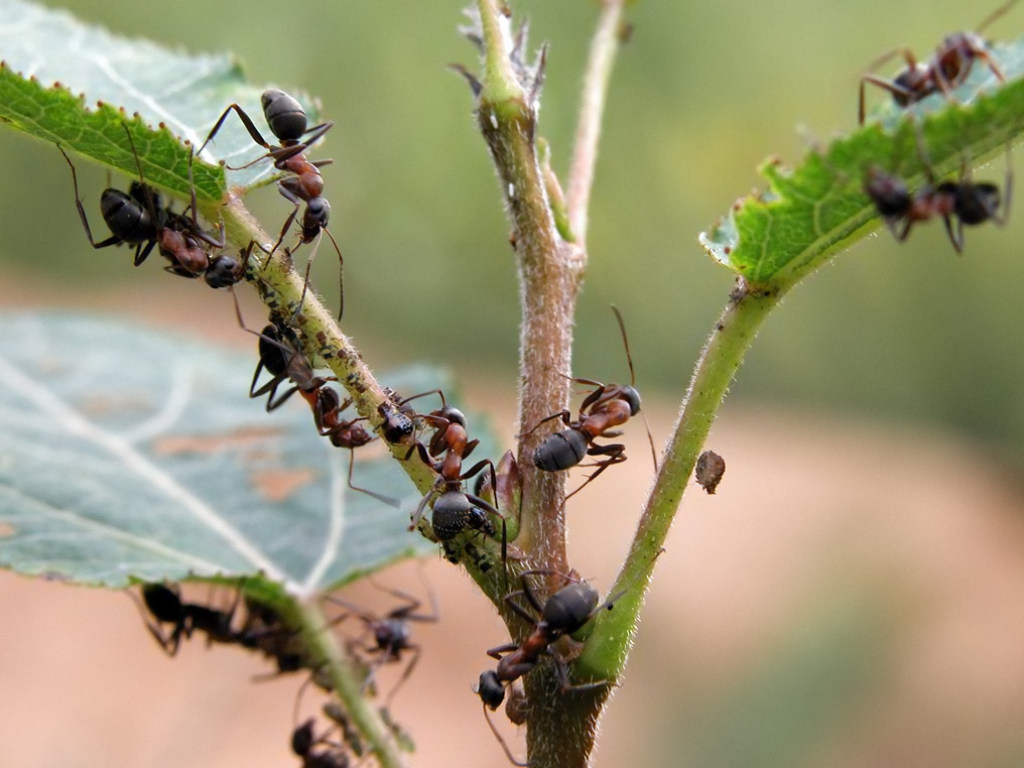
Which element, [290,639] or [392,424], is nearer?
[392,424]

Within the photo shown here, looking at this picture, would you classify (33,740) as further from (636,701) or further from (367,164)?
(367,164)

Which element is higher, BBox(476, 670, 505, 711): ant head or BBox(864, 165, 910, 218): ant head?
BBox(864, 165, 910, 218): ant head

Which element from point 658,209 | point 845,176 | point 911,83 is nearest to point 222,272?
point 845,176

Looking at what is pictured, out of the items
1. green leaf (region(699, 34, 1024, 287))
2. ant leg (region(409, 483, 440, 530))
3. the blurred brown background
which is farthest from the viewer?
→ the blurred brown background

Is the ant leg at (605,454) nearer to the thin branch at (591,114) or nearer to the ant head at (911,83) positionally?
the thin branch at (591,114)

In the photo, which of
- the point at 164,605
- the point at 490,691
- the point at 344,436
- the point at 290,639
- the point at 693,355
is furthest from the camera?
the point at 693,355

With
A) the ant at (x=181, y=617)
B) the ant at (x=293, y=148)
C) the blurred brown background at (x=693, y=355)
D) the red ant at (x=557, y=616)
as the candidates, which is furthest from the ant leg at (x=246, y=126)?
the blurred brown background at (x=693, y=355)

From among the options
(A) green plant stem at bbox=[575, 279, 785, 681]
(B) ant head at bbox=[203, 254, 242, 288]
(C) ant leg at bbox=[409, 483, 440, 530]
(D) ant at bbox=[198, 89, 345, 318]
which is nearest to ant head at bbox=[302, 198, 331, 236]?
(D) ant at bbox=[198, 89, 345, 318]

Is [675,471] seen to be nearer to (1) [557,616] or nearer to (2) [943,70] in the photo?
(1) [557,616]

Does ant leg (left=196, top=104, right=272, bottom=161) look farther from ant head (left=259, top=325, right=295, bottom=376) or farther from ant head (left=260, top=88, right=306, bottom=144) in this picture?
ant head (left=259, top=325, right=295, bottom=376)
